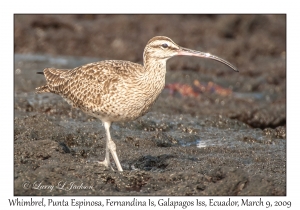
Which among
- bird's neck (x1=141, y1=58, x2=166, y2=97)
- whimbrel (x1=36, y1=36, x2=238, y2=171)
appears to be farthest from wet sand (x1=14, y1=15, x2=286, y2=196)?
bird's neck (x1=141, y1=58, x2=166, y2=97)

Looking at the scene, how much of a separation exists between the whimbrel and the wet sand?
0.68m

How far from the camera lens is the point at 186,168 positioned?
24.6 ft

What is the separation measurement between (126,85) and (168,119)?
3039mm

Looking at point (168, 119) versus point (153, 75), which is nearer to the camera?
point (153, 75)

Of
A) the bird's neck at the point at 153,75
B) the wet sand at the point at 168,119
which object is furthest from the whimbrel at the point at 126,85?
the wet sand at the point at 168,119

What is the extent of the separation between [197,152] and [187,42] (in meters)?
11.0

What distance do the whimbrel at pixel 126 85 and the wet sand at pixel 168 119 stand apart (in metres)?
0.68

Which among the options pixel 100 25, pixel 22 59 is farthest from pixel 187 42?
pixel 22 59

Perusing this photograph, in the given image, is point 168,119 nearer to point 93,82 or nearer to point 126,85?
point 93,82

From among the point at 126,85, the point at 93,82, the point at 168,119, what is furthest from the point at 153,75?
the point at 168,119

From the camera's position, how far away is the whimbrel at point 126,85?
7625 millimetres

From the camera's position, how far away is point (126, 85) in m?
7.64

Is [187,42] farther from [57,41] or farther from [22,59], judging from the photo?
[22,59]

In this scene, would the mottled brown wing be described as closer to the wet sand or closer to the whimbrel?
the whimbrel
